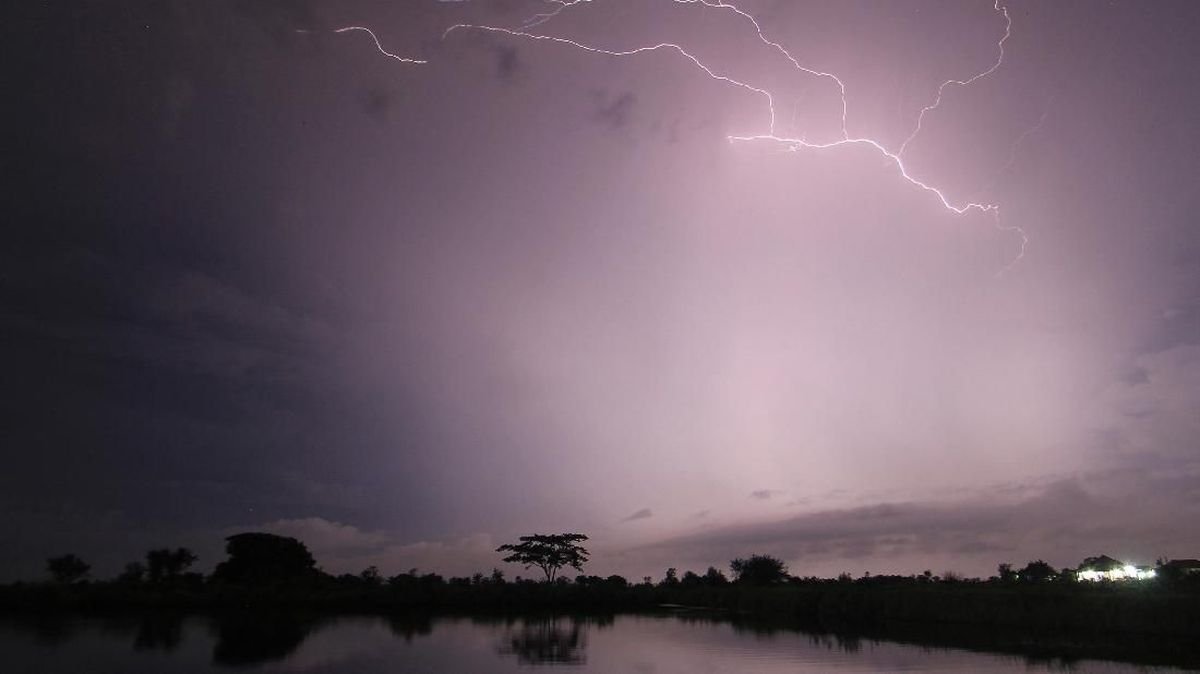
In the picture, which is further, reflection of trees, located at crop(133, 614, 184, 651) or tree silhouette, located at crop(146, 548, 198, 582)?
tree silhouette, located at crop(146, 548, 198, 582)

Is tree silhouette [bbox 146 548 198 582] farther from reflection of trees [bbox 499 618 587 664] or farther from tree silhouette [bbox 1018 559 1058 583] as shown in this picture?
tree silhouette [bbox 1018 559 1058 583]

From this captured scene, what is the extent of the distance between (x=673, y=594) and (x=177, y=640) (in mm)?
41856

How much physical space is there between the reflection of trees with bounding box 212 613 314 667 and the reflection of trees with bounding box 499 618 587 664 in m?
6.47

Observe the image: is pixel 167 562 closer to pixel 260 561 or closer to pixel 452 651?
pixel 260 561

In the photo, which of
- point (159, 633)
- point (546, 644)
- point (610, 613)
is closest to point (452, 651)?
point (546, 644)

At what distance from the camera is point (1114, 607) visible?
24.5 metres

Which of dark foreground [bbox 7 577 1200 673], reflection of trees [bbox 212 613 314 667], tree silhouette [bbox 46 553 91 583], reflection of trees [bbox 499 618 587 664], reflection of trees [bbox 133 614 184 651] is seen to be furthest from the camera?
tree silhouette [bbox 46 553 91 583]

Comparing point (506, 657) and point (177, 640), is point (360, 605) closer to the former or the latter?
point (177, 640)

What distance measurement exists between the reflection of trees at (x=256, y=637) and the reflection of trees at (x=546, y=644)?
6.47 m

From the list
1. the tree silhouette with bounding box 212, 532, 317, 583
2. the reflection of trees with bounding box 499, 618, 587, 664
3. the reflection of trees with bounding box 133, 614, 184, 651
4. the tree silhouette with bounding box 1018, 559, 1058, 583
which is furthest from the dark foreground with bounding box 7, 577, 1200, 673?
the tree silhouette with bounding box 1018, 559, 1058, 583

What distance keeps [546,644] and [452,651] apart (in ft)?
12.0

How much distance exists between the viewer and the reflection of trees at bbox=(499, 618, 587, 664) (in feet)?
64.1

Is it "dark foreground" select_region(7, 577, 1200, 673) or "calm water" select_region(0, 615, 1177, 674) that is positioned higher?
"dark foreground" select_region(7, 577, 1200, 673)

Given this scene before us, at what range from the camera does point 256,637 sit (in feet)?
81.5
